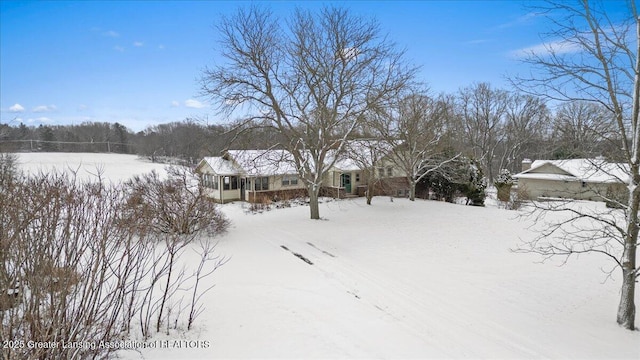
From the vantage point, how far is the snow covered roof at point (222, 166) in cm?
2359

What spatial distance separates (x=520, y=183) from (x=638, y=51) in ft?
91.9

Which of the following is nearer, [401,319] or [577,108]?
[401,319]

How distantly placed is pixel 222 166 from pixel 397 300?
19.1 m

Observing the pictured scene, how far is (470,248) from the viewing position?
13.1 metres

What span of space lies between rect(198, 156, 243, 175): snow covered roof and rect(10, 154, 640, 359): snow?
8.98 m

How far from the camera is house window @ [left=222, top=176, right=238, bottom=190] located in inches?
952

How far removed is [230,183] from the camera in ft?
80.3

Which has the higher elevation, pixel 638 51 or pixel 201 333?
pixel 638 51

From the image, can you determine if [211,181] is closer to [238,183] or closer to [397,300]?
[238,183]

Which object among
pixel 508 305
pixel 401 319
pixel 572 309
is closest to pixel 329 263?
pixel 401 319

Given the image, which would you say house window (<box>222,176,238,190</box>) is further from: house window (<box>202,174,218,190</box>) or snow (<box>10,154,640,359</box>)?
snow (<box>10,154,640,359</box>)

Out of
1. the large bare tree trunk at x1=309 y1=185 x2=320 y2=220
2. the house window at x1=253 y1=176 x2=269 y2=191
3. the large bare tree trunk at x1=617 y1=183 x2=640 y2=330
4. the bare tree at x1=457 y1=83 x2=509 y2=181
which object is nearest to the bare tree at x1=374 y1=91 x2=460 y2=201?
the large bare tree trunk at x1=309 y1=185 x2=320 y2=220

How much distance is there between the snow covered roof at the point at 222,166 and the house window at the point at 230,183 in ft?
2.27

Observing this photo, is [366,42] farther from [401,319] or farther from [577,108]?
[401,319]
